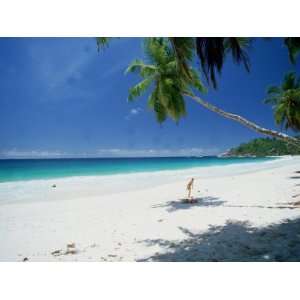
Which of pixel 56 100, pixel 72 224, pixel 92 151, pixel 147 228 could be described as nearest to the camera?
pixel 147 228

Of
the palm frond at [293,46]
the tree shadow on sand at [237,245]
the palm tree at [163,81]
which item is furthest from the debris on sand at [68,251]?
→ the palm frond at [293,46]

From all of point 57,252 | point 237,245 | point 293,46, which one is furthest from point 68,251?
point 293,46

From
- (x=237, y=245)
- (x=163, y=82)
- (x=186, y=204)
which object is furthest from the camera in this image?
(x=186, y=204)

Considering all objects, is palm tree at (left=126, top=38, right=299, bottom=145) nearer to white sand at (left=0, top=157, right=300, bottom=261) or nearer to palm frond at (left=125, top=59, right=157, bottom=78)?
palm frond at (left=125, top=59, right=157, bottom=78)

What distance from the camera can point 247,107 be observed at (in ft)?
15.6

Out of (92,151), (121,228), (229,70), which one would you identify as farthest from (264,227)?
(92,151)

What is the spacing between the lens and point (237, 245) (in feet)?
9.39

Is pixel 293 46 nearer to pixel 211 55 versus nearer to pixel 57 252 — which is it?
pixel 211 55

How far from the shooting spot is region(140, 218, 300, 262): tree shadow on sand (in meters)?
2.69

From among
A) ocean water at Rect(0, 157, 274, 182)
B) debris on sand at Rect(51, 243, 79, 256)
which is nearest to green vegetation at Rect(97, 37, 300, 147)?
debris on sand at Rect(51, 243, 79, 256)

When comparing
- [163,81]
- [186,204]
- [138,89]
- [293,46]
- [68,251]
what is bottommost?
[186,204]

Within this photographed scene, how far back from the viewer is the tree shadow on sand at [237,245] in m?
2.69
